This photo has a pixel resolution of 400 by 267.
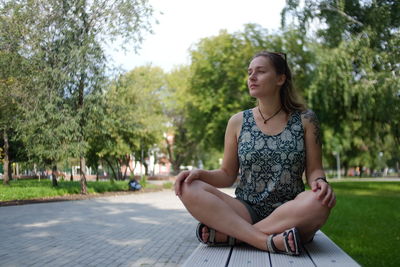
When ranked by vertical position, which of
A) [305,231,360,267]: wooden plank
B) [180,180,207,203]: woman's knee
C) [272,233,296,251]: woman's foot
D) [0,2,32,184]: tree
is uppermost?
[0,2,32,184]: tree

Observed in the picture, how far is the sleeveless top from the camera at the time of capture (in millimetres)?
2707

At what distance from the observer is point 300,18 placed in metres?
11.3

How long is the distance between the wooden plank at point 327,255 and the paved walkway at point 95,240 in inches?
128

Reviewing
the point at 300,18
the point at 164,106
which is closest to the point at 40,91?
the point at 300,18

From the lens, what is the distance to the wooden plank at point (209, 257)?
2.02 meters

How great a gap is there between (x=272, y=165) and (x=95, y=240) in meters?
5.68

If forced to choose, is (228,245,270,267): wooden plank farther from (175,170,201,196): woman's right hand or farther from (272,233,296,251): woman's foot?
(175,170,201,196): woman's right hand

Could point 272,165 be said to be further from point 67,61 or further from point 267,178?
point 67,61

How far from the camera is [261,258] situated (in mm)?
2193

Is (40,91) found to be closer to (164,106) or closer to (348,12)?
(348,12)

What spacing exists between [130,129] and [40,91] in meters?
6.59

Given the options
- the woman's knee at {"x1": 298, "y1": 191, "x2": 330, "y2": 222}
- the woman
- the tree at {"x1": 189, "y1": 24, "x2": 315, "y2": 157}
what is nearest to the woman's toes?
the woman

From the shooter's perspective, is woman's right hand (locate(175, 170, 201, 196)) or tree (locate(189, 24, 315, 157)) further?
tree (locate(189, 24, 315, 157))

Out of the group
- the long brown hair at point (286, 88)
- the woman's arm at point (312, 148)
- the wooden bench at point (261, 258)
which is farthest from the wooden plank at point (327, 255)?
the long brown hair at point (286, 88)
